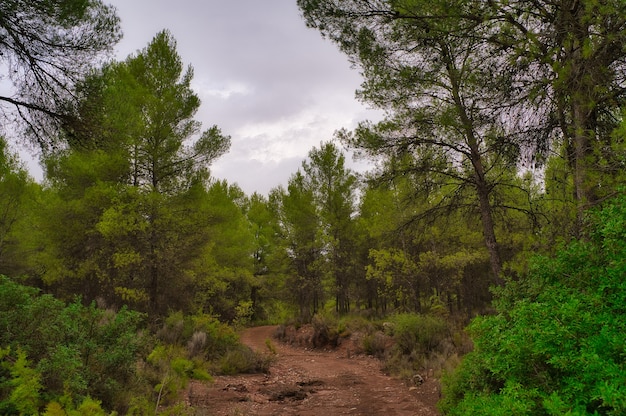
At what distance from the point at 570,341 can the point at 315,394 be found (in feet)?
21.7

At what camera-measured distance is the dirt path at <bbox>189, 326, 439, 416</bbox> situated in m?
6.81

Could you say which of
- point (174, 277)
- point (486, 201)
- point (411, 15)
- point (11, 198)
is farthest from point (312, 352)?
point (11, 198)

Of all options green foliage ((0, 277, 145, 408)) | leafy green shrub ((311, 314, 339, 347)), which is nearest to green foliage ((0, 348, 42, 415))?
green foliage ((0, 277, 145, 408))

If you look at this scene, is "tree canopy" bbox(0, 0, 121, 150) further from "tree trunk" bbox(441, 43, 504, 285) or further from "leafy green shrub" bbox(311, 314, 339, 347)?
"leafy green shrub" bbox(311, 314, 339, 347)

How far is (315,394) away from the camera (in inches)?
327

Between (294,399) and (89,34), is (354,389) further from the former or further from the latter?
(89,34)

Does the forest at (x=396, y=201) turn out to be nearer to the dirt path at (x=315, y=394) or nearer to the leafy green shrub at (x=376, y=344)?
the leafy green shrub at (x=376, y=344)


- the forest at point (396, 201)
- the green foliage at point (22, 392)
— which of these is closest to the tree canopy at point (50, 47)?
the forest at point (396, 201)

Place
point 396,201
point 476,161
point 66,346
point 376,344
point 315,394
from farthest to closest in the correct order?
point 396,201
point 376,344
point 476,161
point 315,394
point 66,346

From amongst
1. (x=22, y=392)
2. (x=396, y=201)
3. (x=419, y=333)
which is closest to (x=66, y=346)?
(x=22, y=392)

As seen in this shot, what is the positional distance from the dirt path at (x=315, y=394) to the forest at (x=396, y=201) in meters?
0.76

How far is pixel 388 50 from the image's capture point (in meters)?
8.12

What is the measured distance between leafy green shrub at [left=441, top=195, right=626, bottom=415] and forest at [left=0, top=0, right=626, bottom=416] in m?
→ 0.02

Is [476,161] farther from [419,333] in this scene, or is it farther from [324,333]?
[324,333]
